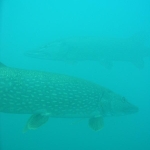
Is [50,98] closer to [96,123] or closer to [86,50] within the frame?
[96,123]

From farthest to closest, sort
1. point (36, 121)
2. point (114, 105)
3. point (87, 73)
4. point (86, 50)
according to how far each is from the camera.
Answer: point (87, 73)
point (86, 50)
point (114, 105)
point (36, 121)

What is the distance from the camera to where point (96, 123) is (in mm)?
5008

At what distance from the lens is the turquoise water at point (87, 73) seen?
9.86 metres

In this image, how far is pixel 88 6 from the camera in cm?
3322

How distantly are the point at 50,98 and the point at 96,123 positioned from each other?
1.05 m

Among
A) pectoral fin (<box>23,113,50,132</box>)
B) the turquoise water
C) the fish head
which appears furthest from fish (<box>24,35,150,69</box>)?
pectoral fin (<box>23,113,50,132</box>)

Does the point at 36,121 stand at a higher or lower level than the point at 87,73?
lower

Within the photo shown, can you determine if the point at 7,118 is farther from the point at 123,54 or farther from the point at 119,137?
the point at 123,54

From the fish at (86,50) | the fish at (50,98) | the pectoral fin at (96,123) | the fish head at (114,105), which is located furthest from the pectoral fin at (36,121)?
the fish at (86,50)

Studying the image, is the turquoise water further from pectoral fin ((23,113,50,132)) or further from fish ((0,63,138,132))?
pectoral fin ((23,113,50,132))

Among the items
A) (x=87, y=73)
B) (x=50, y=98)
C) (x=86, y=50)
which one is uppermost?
(x=87, y=73)

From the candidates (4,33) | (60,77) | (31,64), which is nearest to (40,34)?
(4,33)

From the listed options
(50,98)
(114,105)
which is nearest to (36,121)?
(50,98)

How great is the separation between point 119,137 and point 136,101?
12.2 ft
